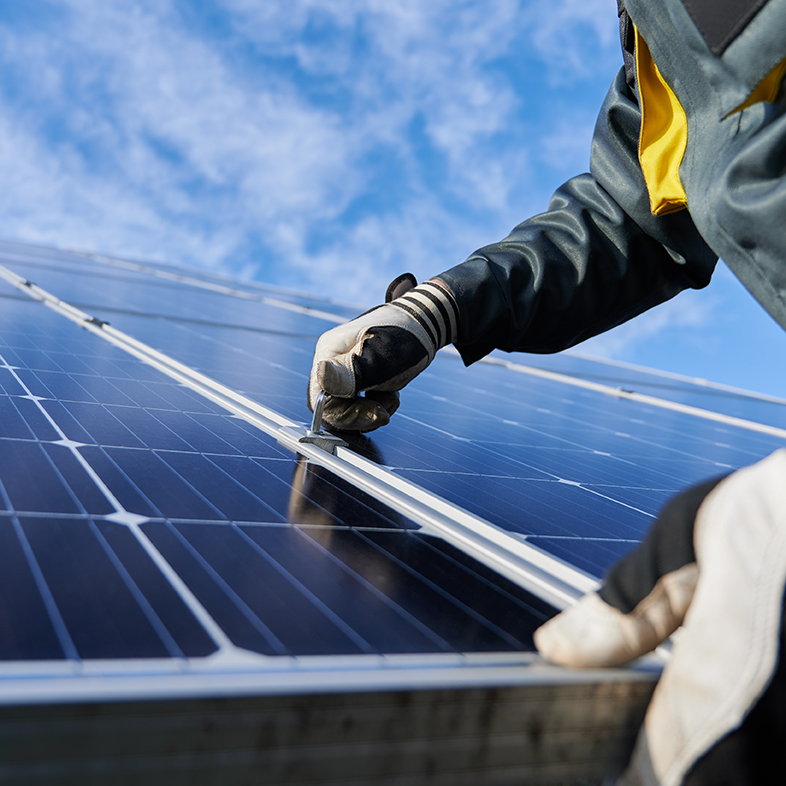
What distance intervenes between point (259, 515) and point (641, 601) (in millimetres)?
636

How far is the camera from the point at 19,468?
1343 mm

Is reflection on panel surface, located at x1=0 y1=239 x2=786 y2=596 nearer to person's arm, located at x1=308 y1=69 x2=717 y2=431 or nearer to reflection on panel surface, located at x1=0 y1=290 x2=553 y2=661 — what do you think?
reflection on panel surface, located at x1=0 y1=290 x2=553 y2=661

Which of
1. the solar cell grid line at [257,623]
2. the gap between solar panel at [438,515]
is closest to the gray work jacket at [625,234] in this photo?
the gap between solar panel at [438,515]

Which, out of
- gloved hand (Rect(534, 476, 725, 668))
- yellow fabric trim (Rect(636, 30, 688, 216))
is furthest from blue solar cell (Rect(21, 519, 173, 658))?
yellow fabric trim (Rect(636, 30, 688, 216))

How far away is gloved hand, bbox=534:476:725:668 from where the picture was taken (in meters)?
0.92

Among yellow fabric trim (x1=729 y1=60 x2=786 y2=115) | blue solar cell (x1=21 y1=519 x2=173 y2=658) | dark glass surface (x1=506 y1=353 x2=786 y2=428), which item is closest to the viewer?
blue solar cell (x1=21 y1=519 x2=173 y2=658)

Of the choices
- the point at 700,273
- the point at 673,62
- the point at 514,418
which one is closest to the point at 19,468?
the point at 673,62

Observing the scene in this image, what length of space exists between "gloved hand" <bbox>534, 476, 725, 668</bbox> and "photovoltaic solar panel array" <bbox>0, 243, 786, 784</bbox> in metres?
0.08

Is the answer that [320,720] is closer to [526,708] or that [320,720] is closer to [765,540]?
[526,708]

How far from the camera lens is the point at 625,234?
2.30m

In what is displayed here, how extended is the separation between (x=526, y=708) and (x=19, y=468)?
0.89 m

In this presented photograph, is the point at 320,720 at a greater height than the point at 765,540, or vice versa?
the point at 765,540

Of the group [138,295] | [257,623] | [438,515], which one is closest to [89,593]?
[257,623]

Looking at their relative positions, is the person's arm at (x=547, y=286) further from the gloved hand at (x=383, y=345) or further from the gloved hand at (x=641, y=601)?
the gloved hand at (x=641, y=601)
